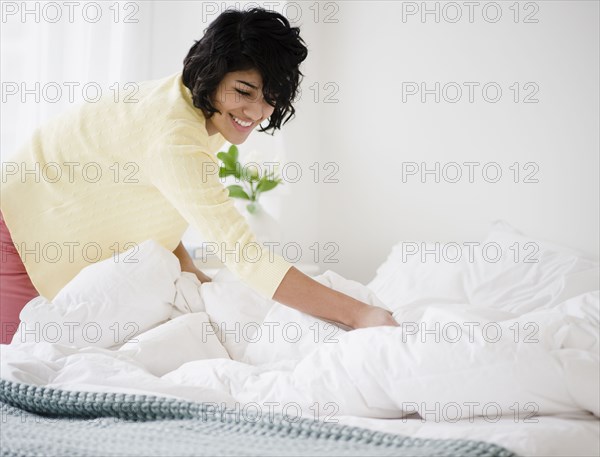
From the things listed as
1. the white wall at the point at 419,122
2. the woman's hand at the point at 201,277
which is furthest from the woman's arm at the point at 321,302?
the white wall at the point at 419,122

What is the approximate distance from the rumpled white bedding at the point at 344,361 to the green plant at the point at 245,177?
1425mm

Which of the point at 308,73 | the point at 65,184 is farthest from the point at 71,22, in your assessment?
the point at 65,184

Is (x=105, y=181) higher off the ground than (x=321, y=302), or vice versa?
(x=105, y=181)

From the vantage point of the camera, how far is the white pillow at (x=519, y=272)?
2131 mm

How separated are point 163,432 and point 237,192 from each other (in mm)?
2141

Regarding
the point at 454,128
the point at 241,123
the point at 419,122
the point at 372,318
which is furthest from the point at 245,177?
the point at 372,318

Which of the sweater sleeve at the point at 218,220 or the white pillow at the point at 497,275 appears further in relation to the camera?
the white pillow at the point at 497,275

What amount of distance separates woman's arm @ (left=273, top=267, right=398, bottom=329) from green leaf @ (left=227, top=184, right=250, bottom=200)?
5.21ft

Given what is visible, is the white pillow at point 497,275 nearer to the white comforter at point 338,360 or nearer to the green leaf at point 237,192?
the white comforter at point 338,360

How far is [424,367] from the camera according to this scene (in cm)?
108

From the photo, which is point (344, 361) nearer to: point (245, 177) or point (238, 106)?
point (238, 106)

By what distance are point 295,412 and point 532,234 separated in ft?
5.58

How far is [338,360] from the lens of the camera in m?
1.16

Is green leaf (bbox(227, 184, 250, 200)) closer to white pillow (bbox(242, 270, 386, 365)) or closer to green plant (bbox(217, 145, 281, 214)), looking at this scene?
green plant (bbox(217, 145, 281, 214))
